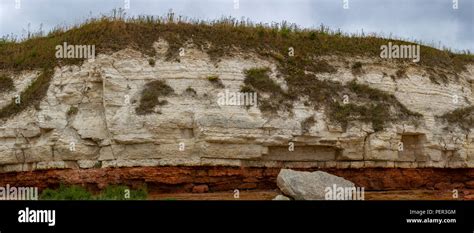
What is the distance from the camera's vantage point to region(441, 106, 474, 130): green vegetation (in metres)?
31.7

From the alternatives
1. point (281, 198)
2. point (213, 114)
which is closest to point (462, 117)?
point (281, 198)

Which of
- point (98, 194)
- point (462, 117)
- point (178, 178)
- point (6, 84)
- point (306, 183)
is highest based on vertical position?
point (6, 84)

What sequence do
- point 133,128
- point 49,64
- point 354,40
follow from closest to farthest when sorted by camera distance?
1. point 133,128
2. point 49,64
3. point 354,40

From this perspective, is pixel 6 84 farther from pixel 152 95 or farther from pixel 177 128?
pixel 177 128

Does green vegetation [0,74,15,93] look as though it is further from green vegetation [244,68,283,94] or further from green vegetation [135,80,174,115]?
green vegetation [244,68,283,94]

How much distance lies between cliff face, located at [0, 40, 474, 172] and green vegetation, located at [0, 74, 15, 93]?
0.82ft

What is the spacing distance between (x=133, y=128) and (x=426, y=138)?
1178 cm

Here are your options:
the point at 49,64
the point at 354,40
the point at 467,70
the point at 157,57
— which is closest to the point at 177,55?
the point at 157,57

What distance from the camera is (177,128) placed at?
90.8ft

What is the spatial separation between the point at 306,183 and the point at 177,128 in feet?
17.0

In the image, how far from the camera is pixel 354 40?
3256 centimetres

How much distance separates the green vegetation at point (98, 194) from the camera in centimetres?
2652

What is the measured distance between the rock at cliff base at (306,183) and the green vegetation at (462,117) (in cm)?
705
